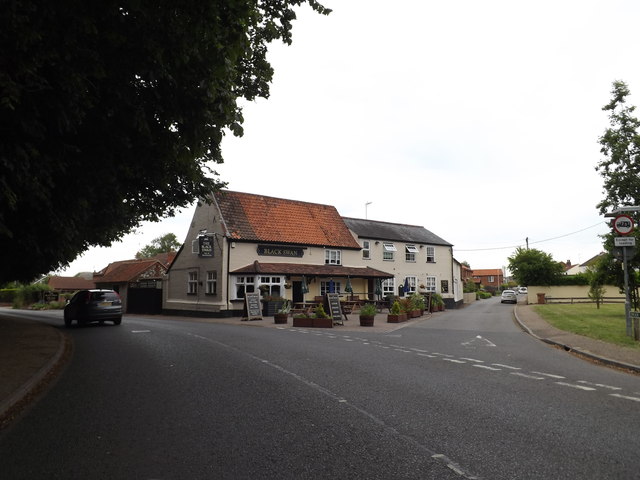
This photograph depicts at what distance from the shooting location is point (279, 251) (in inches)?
1273

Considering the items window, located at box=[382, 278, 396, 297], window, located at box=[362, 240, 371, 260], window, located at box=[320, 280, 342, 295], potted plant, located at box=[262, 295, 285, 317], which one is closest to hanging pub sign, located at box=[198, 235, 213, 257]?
potted plant, located at box=[262, 295, 285, 317]

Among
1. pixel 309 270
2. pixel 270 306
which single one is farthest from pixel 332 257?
pixel 270 306

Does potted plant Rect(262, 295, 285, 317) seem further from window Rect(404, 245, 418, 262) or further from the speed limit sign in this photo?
the speed limit sign

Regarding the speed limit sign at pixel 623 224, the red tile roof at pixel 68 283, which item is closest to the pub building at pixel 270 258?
the speed limit sign at pixel 623 224

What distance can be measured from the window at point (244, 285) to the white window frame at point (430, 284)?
1862 centimetres

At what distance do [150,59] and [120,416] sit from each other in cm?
498

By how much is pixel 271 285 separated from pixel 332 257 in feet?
22.2

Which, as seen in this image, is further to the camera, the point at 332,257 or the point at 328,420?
the point at 332,257

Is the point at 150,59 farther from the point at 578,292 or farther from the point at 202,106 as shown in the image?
the point at 578,292

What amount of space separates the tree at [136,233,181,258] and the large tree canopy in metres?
80.9

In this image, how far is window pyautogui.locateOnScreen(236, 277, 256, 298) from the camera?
3005cm

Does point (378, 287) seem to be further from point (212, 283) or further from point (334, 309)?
point (334, 309)

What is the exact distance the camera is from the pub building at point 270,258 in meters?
30.0

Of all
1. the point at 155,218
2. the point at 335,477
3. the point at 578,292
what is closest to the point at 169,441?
the point at 335,477
